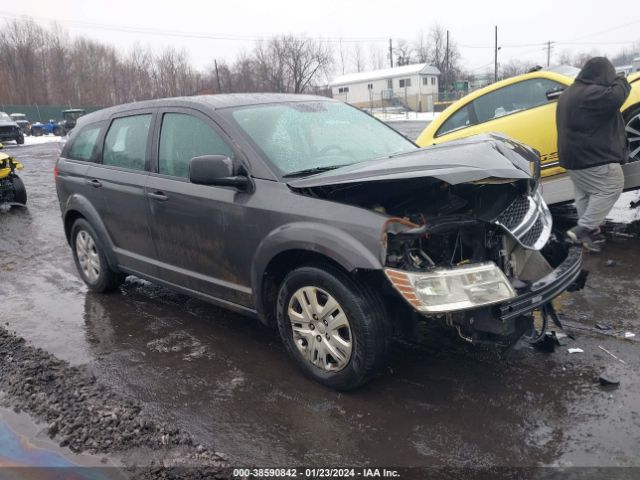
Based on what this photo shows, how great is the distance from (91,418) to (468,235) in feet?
8.14

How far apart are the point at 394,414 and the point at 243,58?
71808mm

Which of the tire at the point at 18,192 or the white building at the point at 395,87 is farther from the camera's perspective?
the white building at the point at 395,87

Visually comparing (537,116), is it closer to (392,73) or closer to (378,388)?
(378,388)

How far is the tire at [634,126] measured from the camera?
6.14m

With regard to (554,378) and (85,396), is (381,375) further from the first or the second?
(85,396)

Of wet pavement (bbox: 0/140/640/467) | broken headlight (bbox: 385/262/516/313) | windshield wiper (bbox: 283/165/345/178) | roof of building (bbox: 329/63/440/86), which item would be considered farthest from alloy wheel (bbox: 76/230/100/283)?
roof of building (bbox: 329/63/440/86)

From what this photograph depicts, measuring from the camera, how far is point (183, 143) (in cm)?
436

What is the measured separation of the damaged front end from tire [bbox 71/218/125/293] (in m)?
2.84

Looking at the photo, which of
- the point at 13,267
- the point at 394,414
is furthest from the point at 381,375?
the point at 13,267

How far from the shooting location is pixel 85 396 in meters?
3.54

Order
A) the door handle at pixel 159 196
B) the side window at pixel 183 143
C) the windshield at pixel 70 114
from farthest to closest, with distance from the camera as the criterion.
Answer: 1. the windshield at pixel 70 114
2. the door handle at pixel 159 196
3. the side window at pixel 183 143

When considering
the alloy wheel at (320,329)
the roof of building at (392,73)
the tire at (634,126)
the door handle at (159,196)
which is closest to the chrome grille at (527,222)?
the alloy wheel at (320,329)

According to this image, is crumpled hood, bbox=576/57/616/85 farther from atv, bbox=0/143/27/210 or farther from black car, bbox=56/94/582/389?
atv, bbox=0/143/27/210

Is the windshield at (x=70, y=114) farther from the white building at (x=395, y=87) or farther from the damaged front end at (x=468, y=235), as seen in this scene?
the damaged front end at (x=468, y=235)
